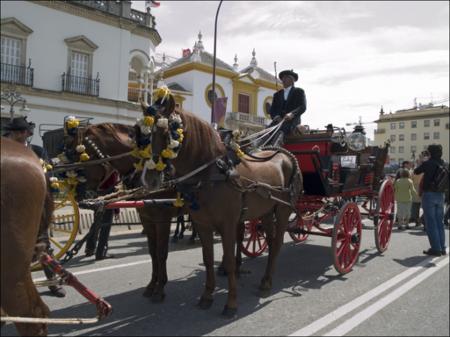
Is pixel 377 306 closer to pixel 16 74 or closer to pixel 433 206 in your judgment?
pixel 433 206

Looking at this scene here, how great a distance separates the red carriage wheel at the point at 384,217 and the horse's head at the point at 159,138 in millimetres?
4959

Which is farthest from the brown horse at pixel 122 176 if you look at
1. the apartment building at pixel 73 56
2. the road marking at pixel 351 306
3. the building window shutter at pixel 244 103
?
the building window shutter at pixel 244 103

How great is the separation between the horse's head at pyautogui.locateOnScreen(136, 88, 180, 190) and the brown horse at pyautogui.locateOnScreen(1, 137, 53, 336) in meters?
1.10

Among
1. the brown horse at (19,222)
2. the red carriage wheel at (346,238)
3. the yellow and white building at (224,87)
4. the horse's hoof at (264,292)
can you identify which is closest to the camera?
the brown horse at (19,222)

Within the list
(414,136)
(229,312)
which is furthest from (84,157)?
(414,136)

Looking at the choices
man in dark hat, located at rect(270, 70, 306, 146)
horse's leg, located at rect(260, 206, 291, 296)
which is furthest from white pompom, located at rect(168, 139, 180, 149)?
man in dark hat, located at rect(270, 70, 306, 146)

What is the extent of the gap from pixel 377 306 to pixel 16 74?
2047 cm

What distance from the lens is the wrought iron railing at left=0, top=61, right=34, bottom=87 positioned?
19.4 metres

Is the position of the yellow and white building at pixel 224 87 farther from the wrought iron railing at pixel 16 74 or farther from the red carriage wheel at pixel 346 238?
the red carriage wheel at pixel 346 238

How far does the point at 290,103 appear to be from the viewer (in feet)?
21.1

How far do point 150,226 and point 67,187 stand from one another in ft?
3.60

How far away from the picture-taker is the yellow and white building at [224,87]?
31.2 metres

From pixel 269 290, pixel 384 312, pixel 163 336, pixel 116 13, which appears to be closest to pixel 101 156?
pixel 163 336

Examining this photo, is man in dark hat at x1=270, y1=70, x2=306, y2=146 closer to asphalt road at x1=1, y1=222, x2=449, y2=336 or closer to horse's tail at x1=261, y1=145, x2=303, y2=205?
horse's tail at x1=261, y1=145, x2=303, y2=205
